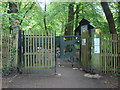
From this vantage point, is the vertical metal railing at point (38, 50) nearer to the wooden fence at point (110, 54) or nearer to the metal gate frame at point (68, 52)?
the wooden fence at point (110, 54)

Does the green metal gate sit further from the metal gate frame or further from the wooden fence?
the metal gate frame

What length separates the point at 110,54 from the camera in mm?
7285

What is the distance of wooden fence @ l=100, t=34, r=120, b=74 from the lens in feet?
23.6

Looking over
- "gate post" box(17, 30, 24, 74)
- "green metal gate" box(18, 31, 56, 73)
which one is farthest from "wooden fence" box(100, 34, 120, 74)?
"gate post" box(17, 30, 24, 74)

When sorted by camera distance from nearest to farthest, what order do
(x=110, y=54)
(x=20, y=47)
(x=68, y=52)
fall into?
(x=110, y=54) < (x=20, y=47) < (x=68, y=52)

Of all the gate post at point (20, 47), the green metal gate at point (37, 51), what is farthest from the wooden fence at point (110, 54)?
the gate post at point (20, 47)

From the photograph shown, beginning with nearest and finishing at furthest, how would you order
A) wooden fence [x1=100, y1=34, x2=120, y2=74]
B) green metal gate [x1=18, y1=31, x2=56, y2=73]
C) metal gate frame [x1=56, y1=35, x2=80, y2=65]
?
wooden fence [x1=100, y1=34, x2=120, y2=74] → green metal gate [x1=18, y1=31, x2=56, y2=73] → metal gate frame [x1=56, y1=35, x2=80, y2=65]

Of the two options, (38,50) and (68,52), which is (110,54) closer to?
(38,50)

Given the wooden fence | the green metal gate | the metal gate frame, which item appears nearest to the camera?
the wooden fence

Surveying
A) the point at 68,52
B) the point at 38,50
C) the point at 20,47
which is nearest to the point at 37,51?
the point at 38,50

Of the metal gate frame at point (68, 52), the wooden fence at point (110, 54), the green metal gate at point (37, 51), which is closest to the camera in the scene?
the wooden fence at point (110, 54)

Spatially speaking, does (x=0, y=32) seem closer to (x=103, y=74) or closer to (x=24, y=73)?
(x=24, y=73)

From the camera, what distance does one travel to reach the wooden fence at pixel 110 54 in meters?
7.19

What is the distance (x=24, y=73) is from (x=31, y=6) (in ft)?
39.4
